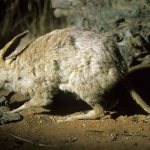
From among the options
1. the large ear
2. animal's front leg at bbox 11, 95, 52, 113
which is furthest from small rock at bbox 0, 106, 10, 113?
the large ear

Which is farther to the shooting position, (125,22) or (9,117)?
(125,22)

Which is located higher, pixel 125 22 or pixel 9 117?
pixel 125 22

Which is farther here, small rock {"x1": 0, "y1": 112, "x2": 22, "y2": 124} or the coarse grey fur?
small rock {"x1": 0, "y1": 112, "x2": 22, "y2": 124}

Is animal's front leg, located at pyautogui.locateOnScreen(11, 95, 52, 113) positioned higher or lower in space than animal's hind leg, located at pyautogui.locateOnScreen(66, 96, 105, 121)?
higher

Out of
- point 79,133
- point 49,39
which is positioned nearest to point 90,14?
point 49,39

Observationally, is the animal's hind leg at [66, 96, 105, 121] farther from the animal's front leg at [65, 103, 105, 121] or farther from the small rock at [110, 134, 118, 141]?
the small rock at [110, 134, 118, 141]

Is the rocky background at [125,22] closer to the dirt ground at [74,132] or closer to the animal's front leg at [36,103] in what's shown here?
the dirt ground at [74,132]

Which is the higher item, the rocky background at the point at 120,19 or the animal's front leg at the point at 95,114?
the rocky background at the point at 120,19

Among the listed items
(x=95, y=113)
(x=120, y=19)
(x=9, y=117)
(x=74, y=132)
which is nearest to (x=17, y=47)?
(x=9, y=117)

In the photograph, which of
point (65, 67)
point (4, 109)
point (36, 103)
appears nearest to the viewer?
point (65, 67)

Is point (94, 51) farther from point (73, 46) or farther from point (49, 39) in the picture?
point (49, 39)

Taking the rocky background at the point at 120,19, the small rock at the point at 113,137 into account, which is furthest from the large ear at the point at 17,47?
the small rock at the point at 113,137

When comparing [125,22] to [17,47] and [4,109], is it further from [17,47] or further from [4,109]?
[4,109]
